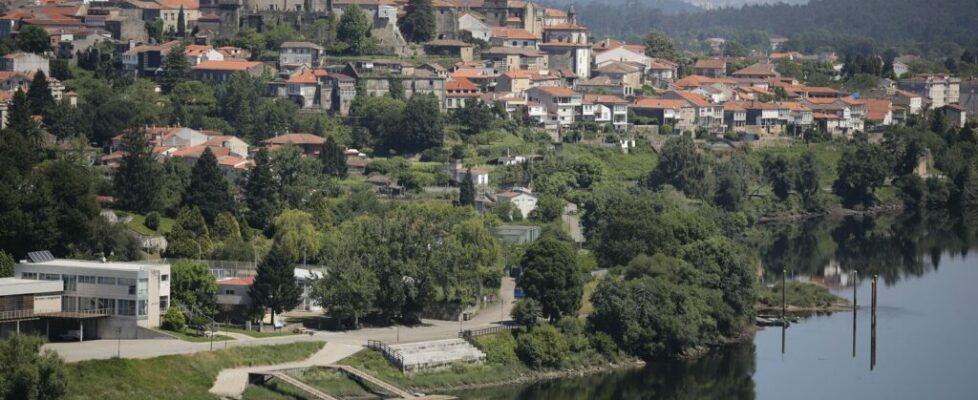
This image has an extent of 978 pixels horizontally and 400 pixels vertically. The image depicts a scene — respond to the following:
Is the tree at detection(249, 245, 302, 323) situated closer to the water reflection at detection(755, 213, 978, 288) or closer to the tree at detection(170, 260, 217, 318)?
the tree at detection(170, 260, 217, 318)

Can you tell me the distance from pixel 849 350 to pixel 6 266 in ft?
Result: 50.5

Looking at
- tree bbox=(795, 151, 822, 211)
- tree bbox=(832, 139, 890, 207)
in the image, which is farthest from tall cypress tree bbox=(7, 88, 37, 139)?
tree bbox=(832, 139, 890, 207)

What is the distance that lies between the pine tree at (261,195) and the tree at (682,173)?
1317 cm

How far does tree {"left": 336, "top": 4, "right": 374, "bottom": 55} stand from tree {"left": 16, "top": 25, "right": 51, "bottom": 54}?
27.4 ft

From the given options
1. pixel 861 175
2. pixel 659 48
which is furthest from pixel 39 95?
pixel 659 48

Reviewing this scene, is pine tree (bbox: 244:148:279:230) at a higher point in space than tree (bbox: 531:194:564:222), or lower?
higher

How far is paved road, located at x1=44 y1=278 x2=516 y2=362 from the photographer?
105 feet

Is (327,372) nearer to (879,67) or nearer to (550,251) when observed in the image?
(550,251)

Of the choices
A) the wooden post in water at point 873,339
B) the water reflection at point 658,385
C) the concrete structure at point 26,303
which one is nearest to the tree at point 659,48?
the wooden post in water at point 873,339

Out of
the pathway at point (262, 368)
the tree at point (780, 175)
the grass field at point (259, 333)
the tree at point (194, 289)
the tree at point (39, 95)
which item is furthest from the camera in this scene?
the tree at point (780, 175)

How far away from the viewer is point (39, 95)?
5169 centimetres

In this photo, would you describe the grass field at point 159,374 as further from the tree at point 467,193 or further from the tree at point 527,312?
the tree at point 467,193

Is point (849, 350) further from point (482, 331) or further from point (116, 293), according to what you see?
point (116, 293)

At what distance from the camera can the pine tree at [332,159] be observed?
50281 mm
